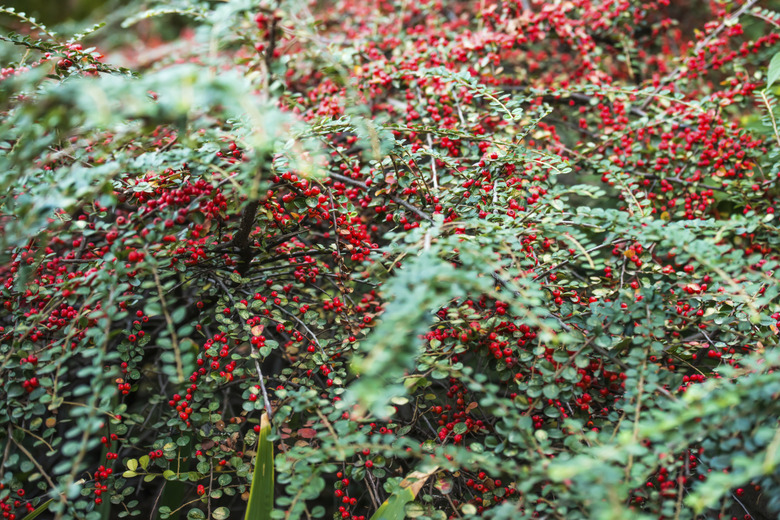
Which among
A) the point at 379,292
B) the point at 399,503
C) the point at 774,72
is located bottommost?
the point at 399,503

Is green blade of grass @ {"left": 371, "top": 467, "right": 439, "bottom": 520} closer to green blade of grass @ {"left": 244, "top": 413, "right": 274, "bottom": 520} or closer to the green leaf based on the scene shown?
green blade of grass @ {"left": 244, "top": 413, "right": 274, "bottom": 520}

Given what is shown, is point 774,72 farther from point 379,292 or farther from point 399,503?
point 399,503

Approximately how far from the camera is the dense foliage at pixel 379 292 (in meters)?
0.85

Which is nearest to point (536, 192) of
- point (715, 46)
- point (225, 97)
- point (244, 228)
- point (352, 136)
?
point (352, 136)

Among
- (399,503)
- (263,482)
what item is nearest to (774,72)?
(399,503)

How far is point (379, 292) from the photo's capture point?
4.32 ft

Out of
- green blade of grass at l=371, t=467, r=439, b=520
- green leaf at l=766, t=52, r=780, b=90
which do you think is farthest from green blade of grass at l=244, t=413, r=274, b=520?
green leaf at l=766, t=52, r=780, b=90

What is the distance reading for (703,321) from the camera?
122 centimetres

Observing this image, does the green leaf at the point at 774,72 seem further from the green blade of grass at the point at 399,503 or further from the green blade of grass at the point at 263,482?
the green blade of grass at the point at 263,482

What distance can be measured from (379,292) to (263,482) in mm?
504

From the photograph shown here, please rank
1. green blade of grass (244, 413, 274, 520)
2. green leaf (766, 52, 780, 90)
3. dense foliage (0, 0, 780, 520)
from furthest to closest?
green leaf (766, 52, 780, 90) < green blade of grass (244, 413, 274, 520) < dense foliage (0, 0, 780, 520)

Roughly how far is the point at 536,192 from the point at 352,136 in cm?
65

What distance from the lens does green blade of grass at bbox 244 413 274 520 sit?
1068 mm

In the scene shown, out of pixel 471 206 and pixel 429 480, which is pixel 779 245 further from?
pixel 429 480
